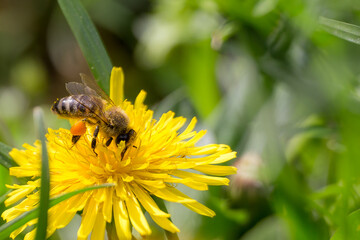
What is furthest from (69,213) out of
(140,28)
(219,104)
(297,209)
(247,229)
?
(140,28)

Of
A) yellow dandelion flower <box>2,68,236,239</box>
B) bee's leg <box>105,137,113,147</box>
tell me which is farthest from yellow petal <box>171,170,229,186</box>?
bee's leg <box>105,137,113,147</box>

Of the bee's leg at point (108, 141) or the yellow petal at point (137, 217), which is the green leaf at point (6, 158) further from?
the yellow petal at point (137, 217)

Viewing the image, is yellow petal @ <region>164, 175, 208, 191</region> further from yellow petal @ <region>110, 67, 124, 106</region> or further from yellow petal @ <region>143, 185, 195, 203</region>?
yellow petal @ <region>110, 67, 124, 106</region>

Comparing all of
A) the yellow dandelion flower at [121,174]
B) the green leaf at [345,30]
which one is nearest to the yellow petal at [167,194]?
the yellow dandelion flower at [121,174]

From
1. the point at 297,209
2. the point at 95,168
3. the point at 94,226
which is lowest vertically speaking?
the point at 94,226

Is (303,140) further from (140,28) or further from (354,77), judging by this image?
(140,28)

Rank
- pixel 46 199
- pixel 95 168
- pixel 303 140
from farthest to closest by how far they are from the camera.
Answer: pixel 303 140, pixel 95 168, pixel 46 199

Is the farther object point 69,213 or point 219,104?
point 219,104

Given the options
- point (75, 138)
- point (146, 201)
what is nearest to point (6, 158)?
point (75, 138)
